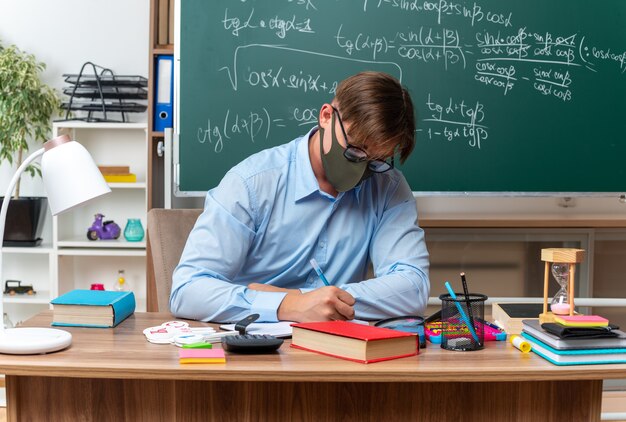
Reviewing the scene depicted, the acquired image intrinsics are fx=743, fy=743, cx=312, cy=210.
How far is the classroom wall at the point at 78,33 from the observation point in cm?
416

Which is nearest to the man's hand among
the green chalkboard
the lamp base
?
the lamp base

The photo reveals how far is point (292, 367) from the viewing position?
1.25 metres

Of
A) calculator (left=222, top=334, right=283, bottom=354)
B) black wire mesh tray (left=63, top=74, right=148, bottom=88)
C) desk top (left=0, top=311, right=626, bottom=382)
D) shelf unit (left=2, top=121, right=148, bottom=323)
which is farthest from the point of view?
shelf unit (left=2, top=121, right=148, bottom=323)

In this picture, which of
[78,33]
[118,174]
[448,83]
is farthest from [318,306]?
[78,33]

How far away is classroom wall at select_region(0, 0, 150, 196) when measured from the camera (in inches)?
164

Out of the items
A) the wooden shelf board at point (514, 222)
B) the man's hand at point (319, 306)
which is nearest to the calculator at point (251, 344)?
the man's hand at point (319, 306)

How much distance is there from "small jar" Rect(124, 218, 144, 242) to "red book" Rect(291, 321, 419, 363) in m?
2.69

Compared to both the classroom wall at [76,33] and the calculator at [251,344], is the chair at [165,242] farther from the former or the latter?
the classroom wall at [76,33]

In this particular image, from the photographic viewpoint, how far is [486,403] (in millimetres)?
1396

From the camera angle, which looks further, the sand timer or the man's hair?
the man's hair

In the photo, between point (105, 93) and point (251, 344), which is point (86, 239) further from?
point (251, 344)

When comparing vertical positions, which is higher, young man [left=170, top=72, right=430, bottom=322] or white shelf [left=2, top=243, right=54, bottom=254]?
young man [left=170, top=72, right=430, bottom=322]

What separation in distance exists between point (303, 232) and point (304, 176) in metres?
0.15

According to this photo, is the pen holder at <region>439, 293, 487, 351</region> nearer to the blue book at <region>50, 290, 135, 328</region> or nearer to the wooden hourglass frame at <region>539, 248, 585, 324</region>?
the wooden hourglass frame at <region>539, 248, 585, 324</region>
